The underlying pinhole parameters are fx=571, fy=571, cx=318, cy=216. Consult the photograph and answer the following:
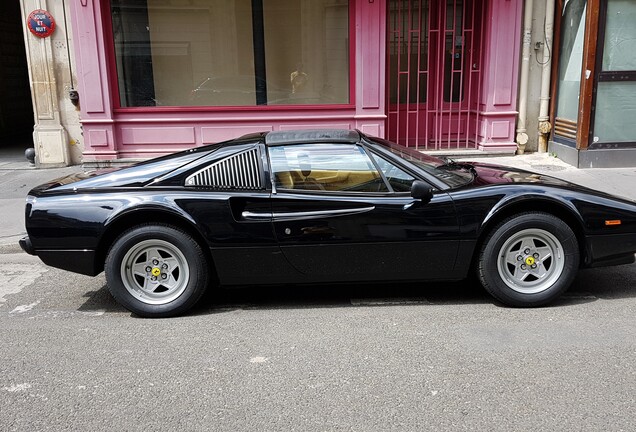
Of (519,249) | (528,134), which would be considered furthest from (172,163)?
(528,134)

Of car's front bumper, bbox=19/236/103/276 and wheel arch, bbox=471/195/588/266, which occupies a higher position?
wheel arch, bbox=471/195/588/266

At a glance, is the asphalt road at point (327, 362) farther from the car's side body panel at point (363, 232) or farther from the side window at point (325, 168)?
the side window at point (325, 168)

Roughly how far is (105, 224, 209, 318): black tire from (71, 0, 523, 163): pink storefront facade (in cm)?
615

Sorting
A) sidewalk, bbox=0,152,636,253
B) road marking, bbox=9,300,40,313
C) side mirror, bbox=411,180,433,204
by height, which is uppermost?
side mirror, bbox=411,180,433,204

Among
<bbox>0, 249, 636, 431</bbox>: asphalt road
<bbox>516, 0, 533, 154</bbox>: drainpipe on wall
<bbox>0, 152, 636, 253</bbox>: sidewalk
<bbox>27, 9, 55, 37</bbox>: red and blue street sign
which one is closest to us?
<bbox>0, 249, 636, 431</bbox>: asphalt road

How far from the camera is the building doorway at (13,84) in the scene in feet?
50.3

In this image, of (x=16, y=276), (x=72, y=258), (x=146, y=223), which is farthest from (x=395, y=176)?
(x=16, y=276)

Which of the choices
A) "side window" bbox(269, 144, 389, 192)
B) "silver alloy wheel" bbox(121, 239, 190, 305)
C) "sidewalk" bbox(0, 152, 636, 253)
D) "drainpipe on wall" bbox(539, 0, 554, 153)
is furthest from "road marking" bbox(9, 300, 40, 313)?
"drainpipe on wall" bbox(539, 0, 554, 153)

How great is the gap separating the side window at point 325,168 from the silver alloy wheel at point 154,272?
0.98 m

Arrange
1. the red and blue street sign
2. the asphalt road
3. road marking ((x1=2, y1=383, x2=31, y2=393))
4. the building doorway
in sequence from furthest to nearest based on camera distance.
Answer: the building doorway
the red and blue street sign
road marking ((x1=2, y1=383, x2=31, y2=393))
the asphalt road

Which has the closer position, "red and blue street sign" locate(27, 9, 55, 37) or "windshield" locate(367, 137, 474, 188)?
"windshield" locate(367, 137, 474, 188)

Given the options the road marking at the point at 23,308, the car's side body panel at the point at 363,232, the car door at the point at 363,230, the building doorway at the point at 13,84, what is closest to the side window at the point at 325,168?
the car door at the point at 363,230

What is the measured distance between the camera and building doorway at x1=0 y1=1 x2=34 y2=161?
50.3 ft

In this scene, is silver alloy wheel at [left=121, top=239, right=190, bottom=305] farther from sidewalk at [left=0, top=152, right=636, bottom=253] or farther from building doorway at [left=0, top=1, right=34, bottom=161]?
building doorway at [left=0, top=1, right=34, bottom=161]
